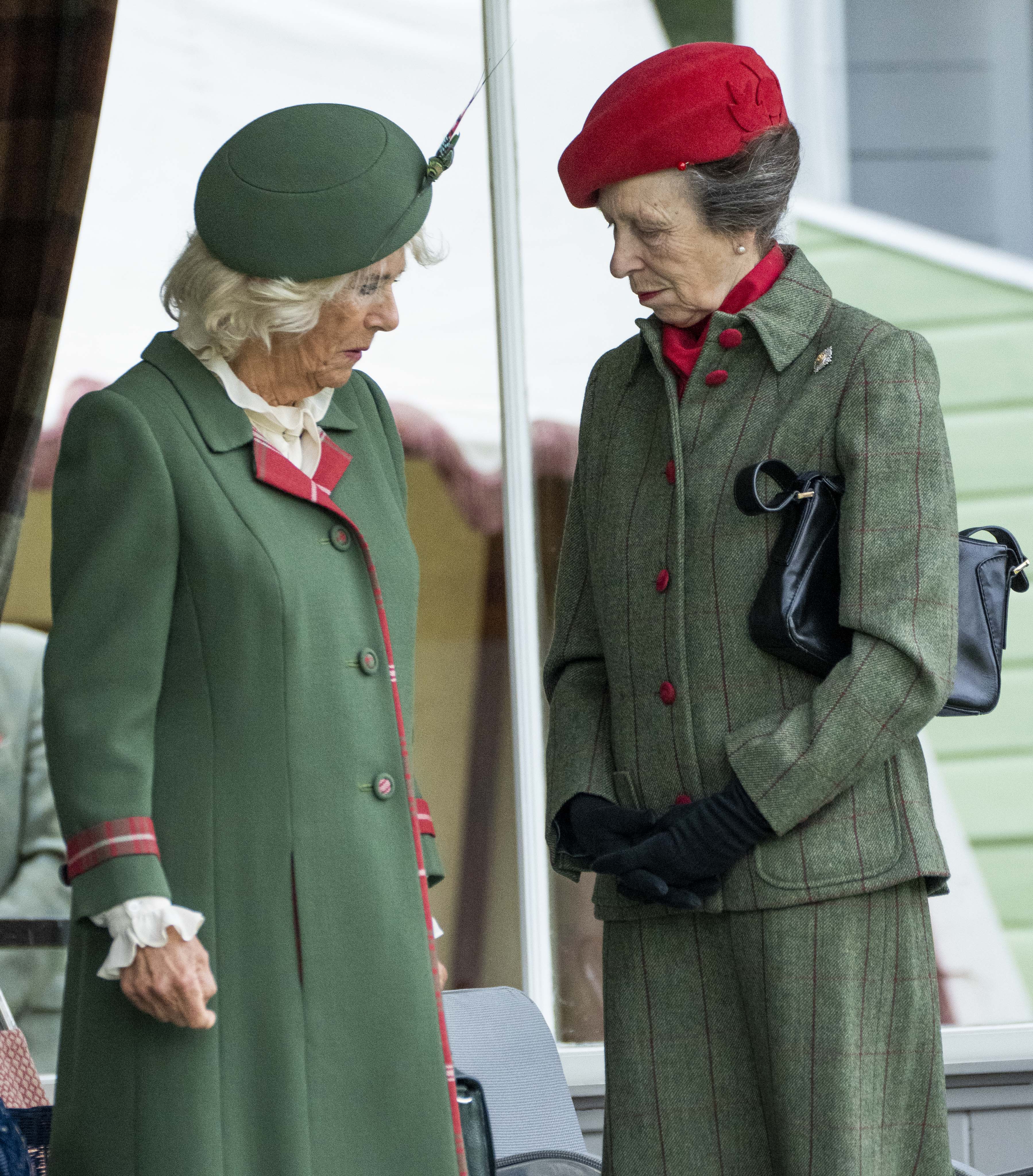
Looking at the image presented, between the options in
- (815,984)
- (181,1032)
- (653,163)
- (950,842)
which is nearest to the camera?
(181,1032)

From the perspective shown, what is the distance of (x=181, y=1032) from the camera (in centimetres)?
147

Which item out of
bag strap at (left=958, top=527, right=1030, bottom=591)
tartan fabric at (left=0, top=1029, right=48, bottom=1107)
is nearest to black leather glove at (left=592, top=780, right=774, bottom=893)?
bag strap at (left=958, top=527, right=1030, bottom=591)

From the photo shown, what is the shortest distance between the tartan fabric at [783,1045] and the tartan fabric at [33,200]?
147 centimetres

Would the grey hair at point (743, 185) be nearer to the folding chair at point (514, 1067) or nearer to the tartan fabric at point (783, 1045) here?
the tartan fabric at point (783, 1045)

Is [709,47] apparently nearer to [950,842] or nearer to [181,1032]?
[181,1032]

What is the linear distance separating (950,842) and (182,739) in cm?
198

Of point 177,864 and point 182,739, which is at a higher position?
point 182,739

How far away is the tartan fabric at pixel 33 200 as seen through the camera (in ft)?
8.64

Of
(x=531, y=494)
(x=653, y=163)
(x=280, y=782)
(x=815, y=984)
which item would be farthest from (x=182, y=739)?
(x=531, y=494)

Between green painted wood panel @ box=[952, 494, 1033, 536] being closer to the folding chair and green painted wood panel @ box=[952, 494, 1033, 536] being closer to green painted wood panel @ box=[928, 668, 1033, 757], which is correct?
green painted wood panel @ box=[928, 668, 1033, 757]

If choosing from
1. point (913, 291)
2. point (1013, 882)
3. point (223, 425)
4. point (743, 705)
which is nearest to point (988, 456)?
point (913, 291)

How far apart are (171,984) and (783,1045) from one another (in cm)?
65

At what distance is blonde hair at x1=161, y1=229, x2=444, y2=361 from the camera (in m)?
1.61

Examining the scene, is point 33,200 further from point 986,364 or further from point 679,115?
point 986,364
